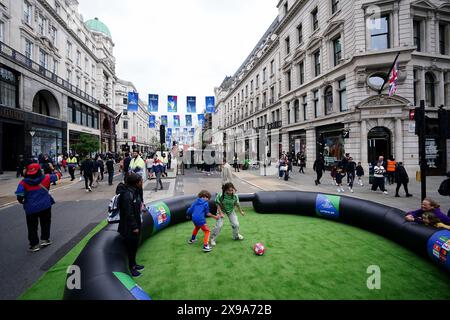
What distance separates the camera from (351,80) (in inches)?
726

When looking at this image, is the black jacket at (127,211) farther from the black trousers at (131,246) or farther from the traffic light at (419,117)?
the traffic light at (419,117)

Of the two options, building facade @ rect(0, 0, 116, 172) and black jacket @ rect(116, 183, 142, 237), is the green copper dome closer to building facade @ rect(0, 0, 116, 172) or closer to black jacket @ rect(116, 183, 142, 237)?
building facade @ rect(0, 0, 116, 172)

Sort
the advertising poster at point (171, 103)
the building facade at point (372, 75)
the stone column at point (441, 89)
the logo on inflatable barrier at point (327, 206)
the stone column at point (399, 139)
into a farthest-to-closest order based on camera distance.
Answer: the advertising poster at point (171, 103), the stone column at point (441, 89), the building facade at point (372, 75), the stone column at point (399, 139), the logo on inflatable barrier at point (327, 206)

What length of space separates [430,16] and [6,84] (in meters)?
38.4

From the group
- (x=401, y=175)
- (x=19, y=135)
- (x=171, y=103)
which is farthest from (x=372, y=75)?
(x=19, y=135)

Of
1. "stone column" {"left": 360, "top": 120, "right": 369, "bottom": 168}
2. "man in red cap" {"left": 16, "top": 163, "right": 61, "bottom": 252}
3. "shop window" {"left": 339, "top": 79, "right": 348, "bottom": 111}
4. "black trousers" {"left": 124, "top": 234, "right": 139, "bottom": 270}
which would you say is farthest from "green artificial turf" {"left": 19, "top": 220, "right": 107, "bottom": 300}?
"shop window" {"left": 339, "top": 79, "right": 348, "bottom": 111}

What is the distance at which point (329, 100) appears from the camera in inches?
856

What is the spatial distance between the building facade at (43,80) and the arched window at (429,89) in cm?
3594

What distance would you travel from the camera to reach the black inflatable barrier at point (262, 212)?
8.54 ft

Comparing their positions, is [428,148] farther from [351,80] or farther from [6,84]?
[6,84]

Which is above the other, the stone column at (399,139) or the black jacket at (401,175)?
the stone column at (399,139)

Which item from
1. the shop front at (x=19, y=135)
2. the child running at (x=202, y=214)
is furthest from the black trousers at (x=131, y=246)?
the shop front at (x=19, y=135)

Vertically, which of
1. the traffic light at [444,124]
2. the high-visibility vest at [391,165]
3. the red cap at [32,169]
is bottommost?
the high-visibility vest at [391,165]

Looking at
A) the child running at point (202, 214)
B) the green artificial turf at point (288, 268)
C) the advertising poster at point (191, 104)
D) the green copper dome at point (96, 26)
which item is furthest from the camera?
the green copper dome at point (96, 26)
